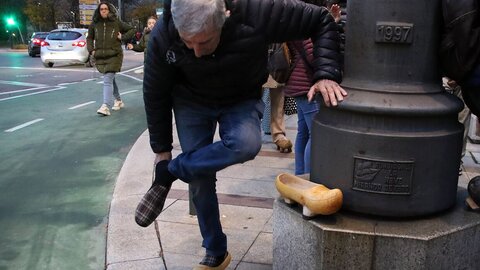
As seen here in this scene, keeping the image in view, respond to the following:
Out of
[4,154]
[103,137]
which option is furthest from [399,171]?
[103,137]

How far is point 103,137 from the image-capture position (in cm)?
747

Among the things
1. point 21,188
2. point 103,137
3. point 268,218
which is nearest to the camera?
point 268,218

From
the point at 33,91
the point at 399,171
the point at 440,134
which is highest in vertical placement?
the point at 440,134

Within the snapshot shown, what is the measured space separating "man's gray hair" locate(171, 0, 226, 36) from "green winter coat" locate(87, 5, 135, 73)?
7418 mm

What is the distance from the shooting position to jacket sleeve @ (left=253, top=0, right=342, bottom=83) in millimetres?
2654

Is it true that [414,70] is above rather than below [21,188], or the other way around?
above

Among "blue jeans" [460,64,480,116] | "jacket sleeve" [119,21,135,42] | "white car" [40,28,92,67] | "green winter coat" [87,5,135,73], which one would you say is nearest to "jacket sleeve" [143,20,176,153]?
"blue jeans" [460,64,480,116]

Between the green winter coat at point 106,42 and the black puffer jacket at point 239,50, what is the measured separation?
7.00 meters

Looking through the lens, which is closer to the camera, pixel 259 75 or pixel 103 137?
pixel 259 75

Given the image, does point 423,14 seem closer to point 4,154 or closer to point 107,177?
point 107,177

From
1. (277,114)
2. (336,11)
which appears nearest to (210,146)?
(336,11)

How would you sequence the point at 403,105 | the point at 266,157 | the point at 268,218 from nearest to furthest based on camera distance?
the point at 403,105, the point at 268,218, the point at 266,157

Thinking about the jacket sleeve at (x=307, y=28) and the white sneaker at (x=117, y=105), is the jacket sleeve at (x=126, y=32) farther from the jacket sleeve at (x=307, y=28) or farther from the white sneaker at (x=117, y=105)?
the jacket sleeve at (x=307, y=28)

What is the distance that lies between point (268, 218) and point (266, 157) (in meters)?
2.06
